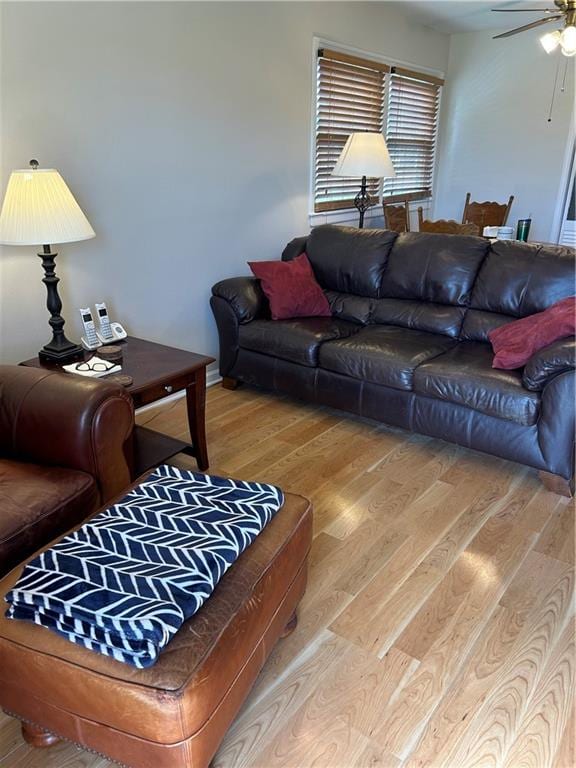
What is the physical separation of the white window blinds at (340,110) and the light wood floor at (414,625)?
2.37 metres

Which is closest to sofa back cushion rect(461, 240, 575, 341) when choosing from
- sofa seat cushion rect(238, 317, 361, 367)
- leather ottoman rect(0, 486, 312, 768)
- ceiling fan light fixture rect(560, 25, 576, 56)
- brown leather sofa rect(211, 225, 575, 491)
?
brown leather sofa rect(211, 225, 575, 491)

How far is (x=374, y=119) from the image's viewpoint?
456cm

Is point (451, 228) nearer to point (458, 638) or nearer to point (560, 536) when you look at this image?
point (560, 536)

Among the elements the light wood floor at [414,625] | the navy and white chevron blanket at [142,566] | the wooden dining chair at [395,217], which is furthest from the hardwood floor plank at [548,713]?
the wooden dining chair at [395,217]

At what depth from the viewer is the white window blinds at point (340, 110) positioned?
3924mm

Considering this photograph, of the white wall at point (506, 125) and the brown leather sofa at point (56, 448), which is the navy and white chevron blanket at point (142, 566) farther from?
the white wall at point (506, 125)

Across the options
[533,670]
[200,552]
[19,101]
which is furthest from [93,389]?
[533,670]

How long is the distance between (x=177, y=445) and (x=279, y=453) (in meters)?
0.54

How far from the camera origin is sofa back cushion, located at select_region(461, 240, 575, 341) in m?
2.74

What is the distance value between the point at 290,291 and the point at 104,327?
1179 millimetres

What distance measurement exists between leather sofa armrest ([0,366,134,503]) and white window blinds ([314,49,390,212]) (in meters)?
2.87

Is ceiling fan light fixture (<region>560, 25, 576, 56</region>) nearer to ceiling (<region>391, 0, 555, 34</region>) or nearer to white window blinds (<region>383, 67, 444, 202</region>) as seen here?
ceiling (<region>391, 0, 555, 34</region>)

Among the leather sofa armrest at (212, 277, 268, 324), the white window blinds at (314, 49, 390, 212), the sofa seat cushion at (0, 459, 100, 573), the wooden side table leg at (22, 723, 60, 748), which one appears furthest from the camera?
the white window blinds at (314, 49, 390, 212)

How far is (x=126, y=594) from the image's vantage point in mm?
1118
